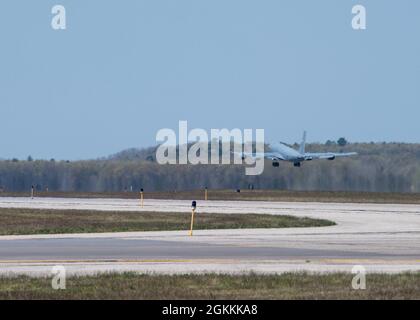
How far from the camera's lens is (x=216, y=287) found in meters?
24.9

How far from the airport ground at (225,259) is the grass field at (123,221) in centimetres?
22

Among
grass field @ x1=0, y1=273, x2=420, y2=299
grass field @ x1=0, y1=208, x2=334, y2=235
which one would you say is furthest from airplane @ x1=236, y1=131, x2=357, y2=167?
grass field @ x1=0, y1=273, x2=420, y2=299

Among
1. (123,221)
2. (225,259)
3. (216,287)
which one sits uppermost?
(123,221)

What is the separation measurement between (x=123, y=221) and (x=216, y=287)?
96.2 ft

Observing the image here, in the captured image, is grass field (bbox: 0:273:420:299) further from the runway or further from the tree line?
the tree line

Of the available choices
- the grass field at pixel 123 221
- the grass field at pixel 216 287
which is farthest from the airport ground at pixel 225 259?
the grass field at pixel 123 221

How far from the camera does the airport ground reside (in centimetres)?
2445

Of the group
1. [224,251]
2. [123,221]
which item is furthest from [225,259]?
[123,221]

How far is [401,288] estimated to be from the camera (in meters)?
24.4

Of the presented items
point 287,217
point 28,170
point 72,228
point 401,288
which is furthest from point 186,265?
point 28,170

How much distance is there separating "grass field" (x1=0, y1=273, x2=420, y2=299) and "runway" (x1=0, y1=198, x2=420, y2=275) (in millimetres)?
1882

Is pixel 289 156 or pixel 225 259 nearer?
pixel 225 259

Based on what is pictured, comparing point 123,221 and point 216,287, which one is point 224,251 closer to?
point 216,287
